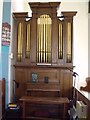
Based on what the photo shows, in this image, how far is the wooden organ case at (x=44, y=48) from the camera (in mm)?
5684

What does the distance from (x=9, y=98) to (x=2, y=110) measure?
0.62 meters

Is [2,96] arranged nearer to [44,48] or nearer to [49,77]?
[49,77]

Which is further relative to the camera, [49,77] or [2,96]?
[49,77]

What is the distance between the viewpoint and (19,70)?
5.76m

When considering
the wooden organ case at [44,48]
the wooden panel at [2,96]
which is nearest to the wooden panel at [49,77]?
the wooden organ case at [44,48]

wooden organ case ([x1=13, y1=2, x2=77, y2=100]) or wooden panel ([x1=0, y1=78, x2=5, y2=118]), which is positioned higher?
wooden organ case ([x1=13, y1=2, x2=77, y2=100])

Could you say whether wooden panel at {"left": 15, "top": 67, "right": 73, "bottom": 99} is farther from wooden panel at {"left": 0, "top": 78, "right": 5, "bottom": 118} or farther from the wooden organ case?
wooden panel at {"left": 0, "top": 78, "right": 5, "bottom": 118}

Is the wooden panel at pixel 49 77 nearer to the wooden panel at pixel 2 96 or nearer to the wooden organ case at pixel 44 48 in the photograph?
the wooden organ case at pixel 44 48

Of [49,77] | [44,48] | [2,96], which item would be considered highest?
[44,48]

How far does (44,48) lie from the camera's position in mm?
5742

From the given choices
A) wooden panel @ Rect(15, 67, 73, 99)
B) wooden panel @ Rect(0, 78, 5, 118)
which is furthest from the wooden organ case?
wooden panel @ Rect(0, 78, 5, 118)

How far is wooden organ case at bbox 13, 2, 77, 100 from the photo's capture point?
224 inches

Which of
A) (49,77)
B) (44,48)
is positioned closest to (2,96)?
(49,77)

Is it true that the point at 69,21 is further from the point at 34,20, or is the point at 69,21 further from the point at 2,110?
the point at 2,110
